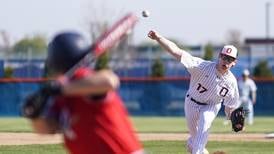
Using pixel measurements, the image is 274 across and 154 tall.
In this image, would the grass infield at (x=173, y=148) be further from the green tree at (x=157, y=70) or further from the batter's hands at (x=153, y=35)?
the green tree at (x=157, y=70)

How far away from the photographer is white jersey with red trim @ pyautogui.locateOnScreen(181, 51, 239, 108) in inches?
449

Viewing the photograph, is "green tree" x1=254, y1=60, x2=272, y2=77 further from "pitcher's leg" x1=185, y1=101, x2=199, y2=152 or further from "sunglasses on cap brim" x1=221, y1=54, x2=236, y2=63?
"pitcher's leg" x1=185, y1=101, x2=199, y2=152

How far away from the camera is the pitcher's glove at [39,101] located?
4453mm

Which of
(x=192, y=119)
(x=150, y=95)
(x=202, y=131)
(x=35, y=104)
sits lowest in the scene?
(x=150, y=95)

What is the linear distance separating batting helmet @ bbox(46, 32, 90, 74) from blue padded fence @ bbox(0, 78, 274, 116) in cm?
2863

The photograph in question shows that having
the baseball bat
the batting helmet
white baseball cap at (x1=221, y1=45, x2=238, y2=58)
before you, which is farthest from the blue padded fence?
the baseball bat

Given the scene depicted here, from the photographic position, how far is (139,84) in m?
34.0

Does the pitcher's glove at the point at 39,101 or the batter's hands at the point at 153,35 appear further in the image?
the batter's hands at the point at 153,35

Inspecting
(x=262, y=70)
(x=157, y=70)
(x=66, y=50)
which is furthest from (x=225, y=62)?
(x=262, y=70)

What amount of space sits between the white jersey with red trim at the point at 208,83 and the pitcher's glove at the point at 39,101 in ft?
22.6

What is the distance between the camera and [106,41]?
15.1 feet

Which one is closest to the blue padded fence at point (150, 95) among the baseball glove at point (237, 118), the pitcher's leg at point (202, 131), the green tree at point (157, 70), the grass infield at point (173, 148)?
the green tree at point (157, 70)

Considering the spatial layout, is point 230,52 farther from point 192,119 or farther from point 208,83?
point 192,119

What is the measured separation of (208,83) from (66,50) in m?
6.89
